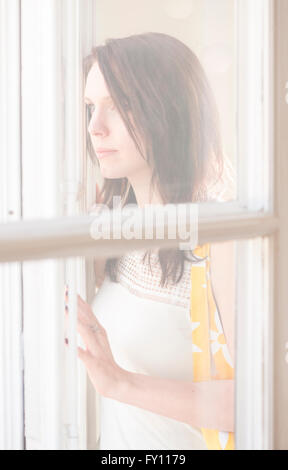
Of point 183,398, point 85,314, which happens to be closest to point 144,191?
point 85,314

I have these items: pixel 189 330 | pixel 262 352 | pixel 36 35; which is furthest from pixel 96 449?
pixel 36 35

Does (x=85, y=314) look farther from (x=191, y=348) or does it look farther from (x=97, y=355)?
(x=191, y=348)

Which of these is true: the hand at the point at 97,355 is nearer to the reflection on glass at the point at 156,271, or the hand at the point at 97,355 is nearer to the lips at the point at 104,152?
the reflection on glass at the point at 156,271

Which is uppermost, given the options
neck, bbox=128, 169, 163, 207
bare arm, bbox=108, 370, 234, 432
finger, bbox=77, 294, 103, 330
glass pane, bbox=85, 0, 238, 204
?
glass pane, bbox=85, 0, 238, 204

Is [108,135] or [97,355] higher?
[108,135]

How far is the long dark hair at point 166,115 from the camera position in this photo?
824 millimetres

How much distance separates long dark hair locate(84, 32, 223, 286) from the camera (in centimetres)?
82

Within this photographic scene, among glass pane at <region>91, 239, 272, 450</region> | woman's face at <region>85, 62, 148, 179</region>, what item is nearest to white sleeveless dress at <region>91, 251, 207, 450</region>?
glass pane at <region>91, 239, 272, 450</region>

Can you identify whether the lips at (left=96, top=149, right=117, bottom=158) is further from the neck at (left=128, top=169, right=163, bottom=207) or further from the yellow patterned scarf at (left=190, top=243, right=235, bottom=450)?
the yellow patterned scarf at (left=190, top=243, right=235, bottom=450)

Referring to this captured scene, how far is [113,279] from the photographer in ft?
2.68

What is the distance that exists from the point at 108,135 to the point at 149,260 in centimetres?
18

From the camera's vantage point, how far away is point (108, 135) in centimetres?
82

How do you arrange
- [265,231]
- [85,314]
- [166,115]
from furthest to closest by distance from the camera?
[265,231] → [166,115] → [85,314]
